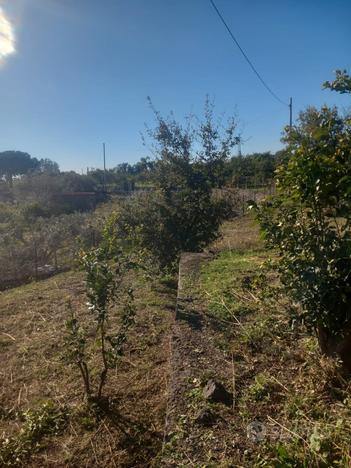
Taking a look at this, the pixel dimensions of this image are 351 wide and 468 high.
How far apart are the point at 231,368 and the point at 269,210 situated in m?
1.05

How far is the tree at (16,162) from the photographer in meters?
55.9

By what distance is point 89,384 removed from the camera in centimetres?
305

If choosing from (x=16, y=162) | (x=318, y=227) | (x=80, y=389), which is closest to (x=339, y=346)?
(x=318, y=227)

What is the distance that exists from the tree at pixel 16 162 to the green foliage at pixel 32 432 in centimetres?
5739

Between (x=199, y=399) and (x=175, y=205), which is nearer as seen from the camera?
(x=199, y=399)

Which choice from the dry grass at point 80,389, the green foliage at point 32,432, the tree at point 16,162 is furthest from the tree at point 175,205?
the tree at point 16,162

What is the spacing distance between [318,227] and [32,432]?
2.29 meters

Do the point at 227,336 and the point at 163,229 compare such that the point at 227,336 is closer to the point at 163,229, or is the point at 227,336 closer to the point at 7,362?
the point at 7,362

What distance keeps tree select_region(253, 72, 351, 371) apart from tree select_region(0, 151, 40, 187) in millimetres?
58128

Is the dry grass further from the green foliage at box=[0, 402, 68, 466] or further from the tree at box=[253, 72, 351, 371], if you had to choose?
the tree at box=[253, 72, 351, 371]

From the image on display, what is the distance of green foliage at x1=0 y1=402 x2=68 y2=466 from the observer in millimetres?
2354

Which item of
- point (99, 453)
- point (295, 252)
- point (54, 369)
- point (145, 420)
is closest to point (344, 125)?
point (295, 252)

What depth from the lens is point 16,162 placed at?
190ft

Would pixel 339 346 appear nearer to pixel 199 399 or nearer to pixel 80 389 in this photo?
pixel 199 399
